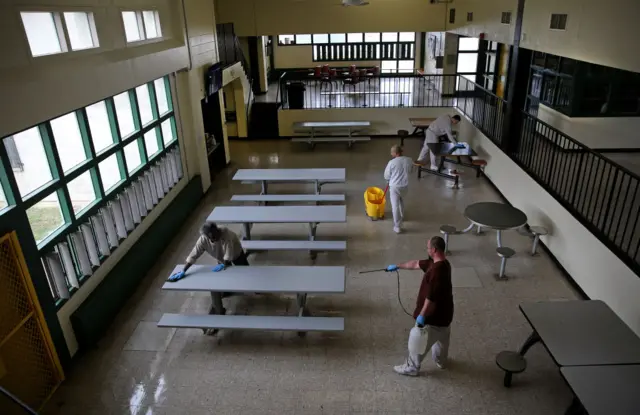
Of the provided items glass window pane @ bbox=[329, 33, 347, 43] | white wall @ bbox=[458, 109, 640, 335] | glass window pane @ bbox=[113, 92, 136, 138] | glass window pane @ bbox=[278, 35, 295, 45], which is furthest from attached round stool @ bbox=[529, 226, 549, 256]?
glass window pane @ bbox=[278, 35, 295, 45]

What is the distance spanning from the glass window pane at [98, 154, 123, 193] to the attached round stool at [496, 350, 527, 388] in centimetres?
553

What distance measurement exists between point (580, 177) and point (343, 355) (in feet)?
19.8

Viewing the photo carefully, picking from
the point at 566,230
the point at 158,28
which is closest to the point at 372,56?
the point at 158,28

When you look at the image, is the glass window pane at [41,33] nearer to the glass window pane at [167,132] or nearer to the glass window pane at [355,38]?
the glass window pane at [167,132]

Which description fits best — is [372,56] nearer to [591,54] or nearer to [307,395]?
[591,54]

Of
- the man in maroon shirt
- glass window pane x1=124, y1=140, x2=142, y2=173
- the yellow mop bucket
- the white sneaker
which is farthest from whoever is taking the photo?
the yellow mop bucket

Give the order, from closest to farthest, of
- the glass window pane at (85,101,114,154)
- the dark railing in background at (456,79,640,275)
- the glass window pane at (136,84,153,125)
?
the dark railing in background at (456,79,640,275) → the glass window pane at (85,101,114,154) → the glass window pane at (136,84,153,125)

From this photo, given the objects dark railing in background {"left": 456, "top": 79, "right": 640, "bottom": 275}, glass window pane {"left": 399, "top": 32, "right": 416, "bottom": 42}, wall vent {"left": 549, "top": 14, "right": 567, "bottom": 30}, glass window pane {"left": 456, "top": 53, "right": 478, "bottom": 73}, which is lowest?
dark railing in background {"left": 456, "top": 79, "right": 640, "bottom": 275}

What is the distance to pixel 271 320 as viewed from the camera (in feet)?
17.8

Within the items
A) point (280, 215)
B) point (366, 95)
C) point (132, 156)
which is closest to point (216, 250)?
point (280, 215)

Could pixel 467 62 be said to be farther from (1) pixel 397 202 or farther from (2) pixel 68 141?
(2) pixel 68 141

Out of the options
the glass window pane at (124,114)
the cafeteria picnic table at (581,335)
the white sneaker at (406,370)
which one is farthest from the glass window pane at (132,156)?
the cafeteria picnic table at (581,335)

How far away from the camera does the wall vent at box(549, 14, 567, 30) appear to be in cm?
683

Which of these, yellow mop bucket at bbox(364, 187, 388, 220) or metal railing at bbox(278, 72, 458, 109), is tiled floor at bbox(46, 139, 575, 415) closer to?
yellow mop bucket at bbox(364, 187, 388, 220)
